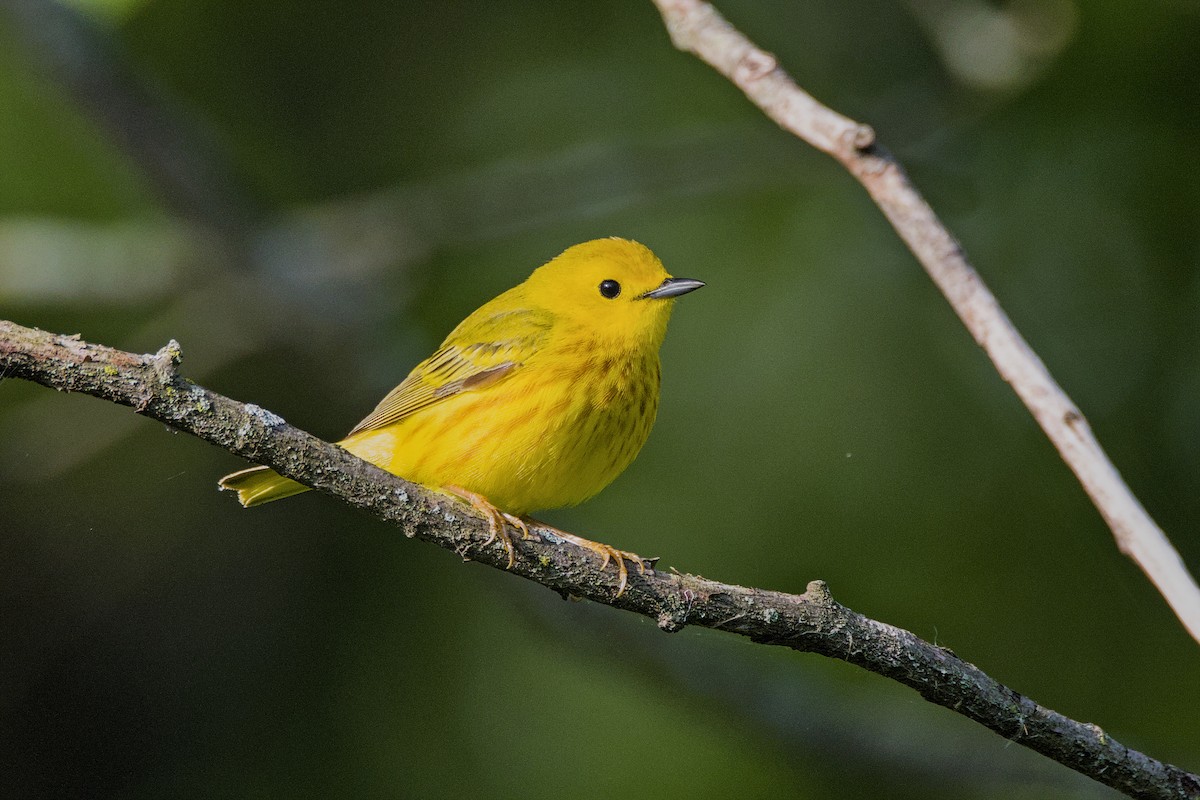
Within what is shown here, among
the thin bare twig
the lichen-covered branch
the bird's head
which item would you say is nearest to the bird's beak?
the bird's head

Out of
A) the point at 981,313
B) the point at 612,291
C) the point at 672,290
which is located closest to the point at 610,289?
the point at 612,291

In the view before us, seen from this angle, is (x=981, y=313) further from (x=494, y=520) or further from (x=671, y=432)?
(x=671, y=432)

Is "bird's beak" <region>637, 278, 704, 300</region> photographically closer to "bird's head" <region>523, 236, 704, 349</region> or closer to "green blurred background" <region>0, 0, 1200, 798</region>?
"bird's head" <region>523, 236, 704, 349</region>

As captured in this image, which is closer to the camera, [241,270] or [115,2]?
[115,2]

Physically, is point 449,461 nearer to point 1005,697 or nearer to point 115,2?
point 115,2

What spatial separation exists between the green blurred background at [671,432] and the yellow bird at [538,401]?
47.3 inches

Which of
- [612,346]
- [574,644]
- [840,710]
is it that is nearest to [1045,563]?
[840,710]

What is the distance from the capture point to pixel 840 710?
5117mm

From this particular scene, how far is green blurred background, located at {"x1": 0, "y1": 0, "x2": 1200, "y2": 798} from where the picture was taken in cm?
530

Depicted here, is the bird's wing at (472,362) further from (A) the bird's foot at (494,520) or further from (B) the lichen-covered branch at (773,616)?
(B) the lichen-covered branch at (773,616)

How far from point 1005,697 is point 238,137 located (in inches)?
229

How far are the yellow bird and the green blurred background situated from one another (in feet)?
3.94

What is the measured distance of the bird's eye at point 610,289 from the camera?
15.1ft

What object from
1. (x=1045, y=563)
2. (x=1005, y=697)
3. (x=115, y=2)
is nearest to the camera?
(x=1005, y=697)
